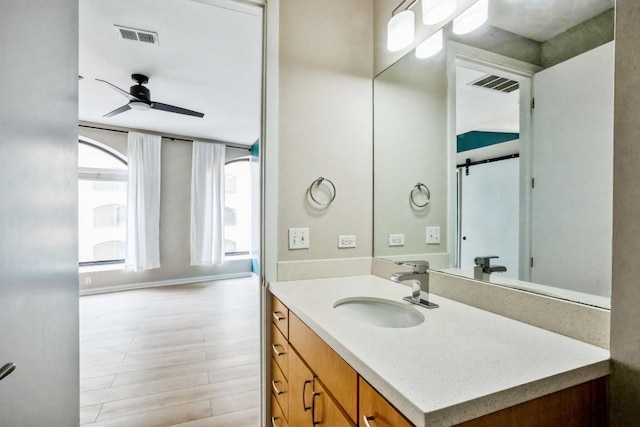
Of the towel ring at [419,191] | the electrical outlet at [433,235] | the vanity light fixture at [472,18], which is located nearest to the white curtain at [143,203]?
the towel ring at [419,191]

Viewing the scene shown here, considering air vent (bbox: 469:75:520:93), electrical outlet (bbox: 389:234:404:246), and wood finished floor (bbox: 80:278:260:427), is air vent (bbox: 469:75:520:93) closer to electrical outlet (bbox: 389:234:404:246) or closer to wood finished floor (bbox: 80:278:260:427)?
electrical outlet (bbox: 389:234:404:246)

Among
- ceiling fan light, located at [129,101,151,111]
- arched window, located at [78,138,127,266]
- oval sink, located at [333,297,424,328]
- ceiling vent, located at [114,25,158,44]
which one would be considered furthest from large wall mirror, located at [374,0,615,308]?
arched window, located at [78,138,127,266]

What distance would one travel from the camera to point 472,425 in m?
0.59

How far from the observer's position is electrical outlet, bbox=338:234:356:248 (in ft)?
5.65

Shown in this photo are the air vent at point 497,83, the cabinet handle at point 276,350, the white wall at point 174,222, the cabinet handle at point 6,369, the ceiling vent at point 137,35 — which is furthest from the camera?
the white wall at point 174,222

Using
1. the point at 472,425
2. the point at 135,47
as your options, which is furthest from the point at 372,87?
the point at 135,47

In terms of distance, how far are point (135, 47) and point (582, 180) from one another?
123 inches

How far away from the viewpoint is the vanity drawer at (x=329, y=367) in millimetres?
781

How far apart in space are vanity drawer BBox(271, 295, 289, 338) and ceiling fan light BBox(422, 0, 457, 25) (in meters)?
1.47

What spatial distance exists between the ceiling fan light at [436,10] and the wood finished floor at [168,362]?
7.78 ft

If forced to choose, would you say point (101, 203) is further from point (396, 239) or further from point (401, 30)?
point (401, 30)

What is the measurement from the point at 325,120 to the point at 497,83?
0.85m

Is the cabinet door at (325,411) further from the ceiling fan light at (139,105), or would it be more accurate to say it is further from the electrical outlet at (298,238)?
the ceiling fan light at (139,105)

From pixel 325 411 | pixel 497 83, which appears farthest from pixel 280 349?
pixel 497 83
